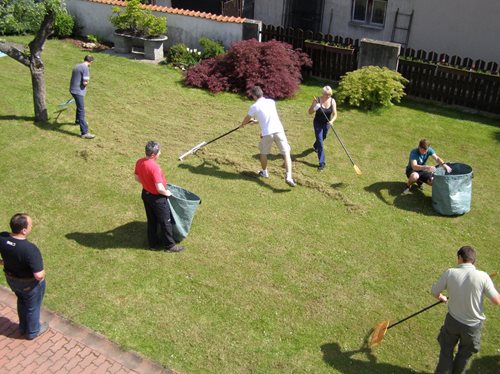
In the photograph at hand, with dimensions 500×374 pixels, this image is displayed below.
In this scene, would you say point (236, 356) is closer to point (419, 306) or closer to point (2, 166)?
point (419, 306)

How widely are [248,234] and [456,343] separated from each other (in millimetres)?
3887

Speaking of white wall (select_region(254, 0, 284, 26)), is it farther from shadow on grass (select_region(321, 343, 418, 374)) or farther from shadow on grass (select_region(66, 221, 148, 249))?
shadow on grass (select_region(321, 343, 418, 374))

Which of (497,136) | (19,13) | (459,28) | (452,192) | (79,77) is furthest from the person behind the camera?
(459,28)

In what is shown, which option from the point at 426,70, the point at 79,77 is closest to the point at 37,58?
the point at 79,77

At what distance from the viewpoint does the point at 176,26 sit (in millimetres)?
17672

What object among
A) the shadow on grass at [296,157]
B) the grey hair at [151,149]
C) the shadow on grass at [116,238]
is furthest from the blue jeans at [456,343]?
the shadow on grass at [296,157]

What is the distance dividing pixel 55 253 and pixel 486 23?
549 inches

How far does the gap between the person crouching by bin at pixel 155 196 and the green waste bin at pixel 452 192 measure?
4747 mm

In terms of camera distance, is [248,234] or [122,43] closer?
[248,234]

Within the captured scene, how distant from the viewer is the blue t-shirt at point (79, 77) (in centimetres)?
1156

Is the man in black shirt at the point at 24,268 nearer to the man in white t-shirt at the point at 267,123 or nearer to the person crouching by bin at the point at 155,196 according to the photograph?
the person crouching by bin at the point at 155,196

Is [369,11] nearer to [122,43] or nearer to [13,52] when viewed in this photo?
[122,43]

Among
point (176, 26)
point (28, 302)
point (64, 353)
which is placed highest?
point (176, 26)

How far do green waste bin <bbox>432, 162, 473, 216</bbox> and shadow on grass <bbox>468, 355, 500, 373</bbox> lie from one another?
11.2 ft
